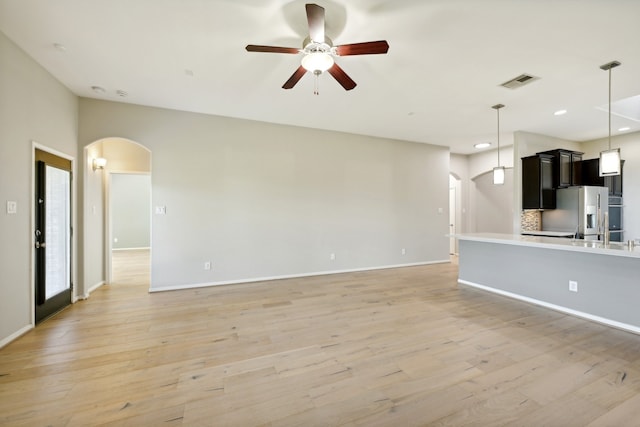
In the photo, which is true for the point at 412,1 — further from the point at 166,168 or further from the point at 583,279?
the point at 166,168

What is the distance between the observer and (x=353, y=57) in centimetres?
287

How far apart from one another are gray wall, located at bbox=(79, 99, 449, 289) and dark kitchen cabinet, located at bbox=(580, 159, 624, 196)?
268cm

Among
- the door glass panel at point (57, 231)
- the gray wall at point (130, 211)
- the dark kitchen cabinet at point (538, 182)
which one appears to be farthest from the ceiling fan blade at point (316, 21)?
the gray wall at point (130, 211)

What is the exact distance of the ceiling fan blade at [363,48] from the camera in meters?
2.11

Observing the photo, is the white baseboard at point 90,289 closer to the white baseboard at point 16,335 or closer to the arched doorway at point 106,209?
the arched doorway at point 106,209

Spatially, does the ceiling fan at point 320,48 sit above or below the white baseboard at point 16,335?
above

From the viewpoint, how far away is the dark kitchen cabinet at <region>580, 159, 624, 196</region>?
546 centimetres

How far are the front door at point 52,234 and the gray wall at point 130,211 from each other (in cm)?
569

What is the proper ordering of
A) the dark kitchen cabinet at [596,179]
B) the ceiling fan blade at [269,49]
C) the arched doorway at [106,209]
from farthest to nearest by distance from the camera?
the dark kitchen cabinet at [596,179]
the arched doorway at [106,209]
the ceiling fan blade at [269,49]

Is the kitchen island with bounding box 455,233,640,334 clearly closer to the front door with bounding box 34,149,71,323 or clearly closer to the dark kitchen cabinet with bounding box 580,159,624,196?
the dark kitchen cabinet with bounding box 580,159,624,196

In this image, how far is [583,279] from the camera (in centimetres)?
321

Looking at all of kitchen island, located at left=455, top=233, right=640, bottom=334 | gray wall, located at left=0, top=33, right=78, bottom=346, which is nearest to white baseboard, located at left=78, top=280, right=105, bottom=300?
gray wall, located at left=0, top=33, right=78, bottom=346

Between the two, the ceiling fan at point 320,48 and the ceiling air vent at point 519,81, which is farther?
the ceiling air vent at point 519,81

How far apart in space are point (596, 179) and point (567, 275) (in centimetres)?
361
